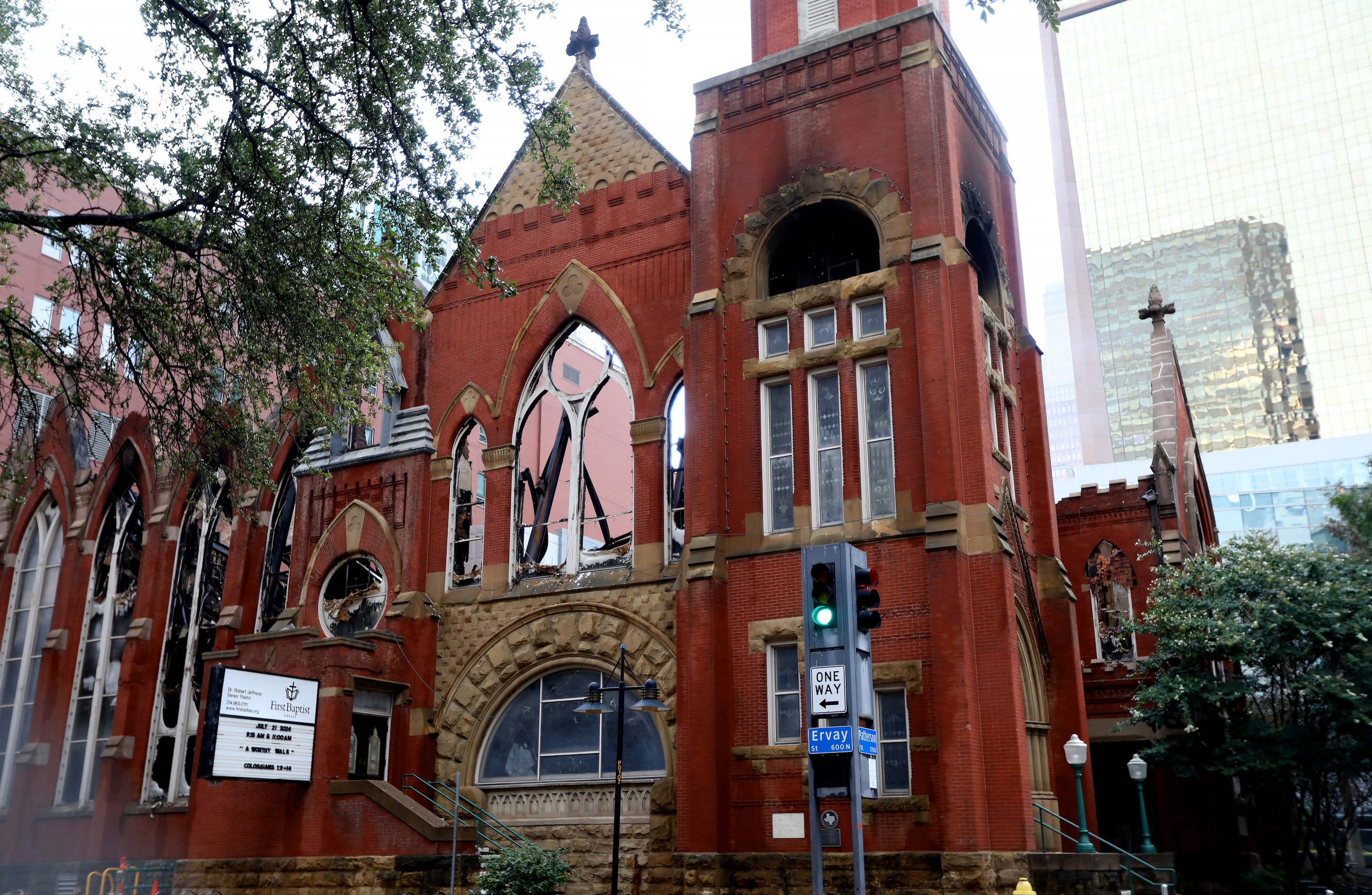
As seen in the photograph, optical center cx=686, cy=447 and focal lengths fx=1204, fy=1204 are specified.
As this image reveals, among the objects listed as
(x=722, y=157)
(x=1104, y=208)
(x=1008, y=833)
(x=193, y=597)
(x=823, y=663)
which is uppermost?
(x=1104, y=208)

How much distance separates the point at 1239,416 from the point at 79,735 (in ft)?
374

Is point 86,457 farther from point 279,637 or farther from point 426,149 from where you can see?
point 426,149

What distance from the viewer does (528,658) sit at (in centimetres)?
2227

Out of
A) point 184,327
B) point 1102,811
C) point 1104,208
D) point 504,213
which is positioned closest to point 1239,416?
point 1104,208

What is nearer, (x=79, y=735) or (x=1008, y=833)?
(x=1008, y=833)

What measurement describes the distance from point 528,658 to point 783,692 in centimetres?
525

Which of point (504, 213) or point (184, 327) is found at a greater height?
point (504, 213)

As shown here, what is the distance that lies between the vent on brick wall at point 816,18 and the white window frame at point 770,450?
7214mm

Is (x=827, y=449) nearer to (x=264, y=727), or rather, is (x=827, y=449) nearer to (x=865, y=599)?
(x=865, y=599)

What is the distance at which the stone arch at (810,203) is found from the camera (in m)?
20.5

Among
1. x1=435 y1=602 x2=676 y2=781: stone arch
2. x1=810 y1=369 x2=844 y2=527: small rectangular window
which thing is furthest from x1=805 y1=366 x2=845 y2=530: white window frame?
x1=435 y1=602 x2=676 y2=781: stone arch

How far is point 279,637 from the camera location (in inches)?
869

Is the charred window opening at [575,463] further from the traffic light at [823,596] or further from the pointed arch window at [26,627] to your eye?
the pointed arch window at [26,627]

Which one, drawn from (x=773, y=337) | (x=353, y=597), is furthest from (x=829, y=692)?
(x=353, y=597)
